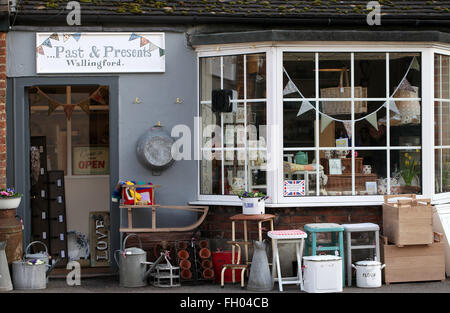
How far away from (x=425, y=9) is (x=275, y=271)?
4.29 m

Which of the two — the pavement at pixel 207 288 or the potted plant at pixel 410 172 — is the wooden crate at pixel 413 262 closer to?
the pavement at pixel 207 288

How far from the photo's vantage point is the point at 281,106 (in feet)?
33.3

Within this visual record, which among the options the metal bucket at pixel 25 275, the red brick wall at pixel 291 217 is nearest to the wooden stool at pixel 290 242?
the red brick wall at pixel 291 217

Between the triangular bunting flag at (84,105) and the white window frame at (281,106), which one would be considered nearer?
the white window frame at (281,106)

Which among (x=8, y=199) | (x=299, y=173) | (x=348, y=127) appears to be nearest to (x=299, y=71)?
(x=348, y=127)

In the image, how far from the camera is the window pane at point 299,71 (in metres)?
10.2

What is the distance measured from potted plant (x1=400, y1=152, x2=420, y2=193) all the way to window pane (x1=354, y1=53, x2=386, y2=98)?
0.96m

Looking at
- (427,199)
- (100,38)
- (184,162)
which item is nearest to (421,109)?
(427,199)

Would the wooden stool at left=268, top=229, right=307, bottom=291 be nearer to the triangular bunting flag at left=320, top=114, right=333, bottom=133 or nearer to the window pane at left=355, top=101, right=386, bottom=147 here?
the triangular bunting flag at left=320, top=114, right=333, bottom=133

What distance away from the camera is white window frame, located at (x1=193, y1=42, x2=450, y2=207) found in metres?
10.1

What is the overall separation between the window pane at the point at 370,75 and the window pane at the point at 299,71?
0.62 meters

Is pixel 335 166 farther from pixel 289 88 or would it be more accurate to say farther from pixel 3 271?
pixel 3 271

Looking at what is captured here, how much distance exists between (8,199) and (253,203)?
10.4 feet

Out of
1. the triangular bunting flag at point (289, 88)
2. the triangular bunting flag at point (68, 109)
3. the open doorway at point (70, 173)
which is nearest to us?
the triangular bunting flag at point (289, 88)
